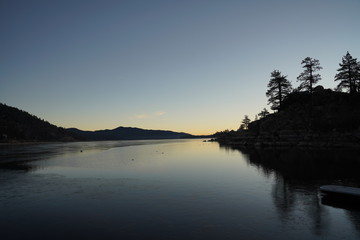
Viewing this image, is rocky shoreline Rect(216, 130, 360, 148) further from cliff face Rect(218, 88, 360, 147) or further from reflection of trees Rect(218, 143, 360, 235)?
reflection of trees Rect(218, 143, 360, 235)

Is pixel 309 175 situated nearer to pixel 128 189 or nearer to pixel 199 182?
pixel 199 182

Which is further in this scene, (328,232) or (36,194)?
(36,194)

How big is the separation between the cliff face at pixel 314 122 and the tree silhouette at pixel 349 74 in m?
3.89

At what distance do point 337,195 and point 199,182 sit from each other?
18.3 meters

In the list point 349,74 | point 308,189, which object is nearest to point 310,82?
point 349,74

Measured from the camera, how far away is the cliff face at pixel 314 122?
273ft

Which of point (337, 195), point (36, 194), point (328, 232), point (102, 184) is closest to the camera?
point (328, 232)

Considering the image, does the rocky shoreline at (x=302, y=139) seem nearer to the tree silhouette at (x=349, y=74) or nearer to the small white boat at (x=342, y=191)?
the tree silhouette at (x=349, y=74)

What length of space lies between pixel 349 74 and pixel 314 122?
2309cm

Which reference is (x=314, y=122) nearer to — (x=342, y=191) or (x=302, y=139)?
(x=302, y=139)

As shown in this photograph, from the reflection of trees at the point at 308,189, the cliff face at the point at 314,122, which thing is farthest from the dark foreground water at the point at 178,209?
the cliff face at the point at 314,122

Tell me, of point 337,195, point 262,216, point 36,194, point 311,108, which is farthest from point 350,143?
point 36,194

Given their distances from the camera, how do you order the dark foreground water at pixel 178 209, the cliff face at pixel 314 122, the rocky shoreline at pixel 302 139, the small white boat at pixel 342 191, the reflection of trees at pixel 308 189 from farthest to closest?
the cliff face at pixel 314 122, the rocky shoreline at pixel 302 139, the small white boat at pixel 342 191, the reflection of trees at pixel 308 189, the dark foreground water at pixel 178 209

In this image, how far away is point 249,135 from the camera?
414ft
